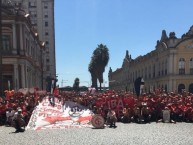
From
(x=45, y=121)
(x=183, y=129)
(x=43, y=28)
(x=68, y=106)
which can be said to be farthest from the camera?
(x=43, y=28)

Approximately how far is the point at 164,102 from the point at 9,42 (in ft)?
112

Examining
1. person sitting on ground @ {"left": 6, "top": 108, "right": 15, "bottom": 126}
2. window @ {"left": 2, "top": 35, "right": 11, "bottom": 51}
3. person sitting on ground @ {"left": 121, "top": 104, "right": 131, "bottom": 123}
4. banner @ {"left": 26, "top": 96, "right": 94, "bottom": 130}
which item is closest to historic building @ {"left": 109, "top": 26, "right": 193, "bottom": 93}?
window @ {"left": 2, "top": 35, "right": 11, "bottom": 51}

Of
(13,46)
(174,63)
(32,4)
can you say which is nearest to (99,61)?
(174,63)

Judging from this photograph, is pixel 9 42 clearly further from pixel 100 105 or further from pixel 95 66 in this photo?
pixel 95 66

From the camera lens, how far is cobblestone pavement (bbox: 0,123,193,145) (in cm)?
1516

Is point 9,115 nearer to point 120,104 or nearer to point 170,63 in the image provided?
point 120,104

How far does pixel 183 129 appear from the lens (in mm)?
19406

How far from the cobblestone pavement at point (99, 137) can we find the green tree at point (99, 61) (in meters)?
70.1

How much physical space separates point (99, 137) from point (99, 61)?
2898 inches

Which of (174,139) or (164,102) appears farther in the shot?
(164,102)

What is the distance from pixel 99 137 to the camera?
54.5 ft

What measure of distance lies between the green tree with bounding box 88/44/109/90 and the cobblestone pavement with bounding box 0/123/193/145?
230ft

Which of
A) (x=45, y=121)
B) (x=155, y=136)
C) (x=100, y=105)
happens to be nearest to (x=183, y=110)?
(x=100, y=105)

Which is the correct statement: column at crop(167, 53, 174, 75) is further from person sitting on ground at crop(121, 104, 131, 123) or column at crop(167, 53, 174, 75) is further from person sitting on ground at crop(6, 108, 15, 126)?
person sitting on ground at crop(6, 108, 15, 126)
